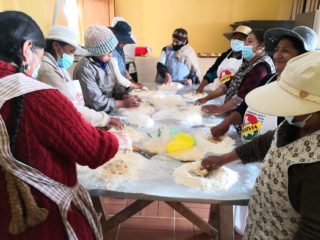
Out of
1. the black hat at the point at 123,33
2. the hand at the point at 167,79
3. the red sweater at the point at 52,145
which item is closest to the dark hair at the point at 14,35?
the red sweater at the point at 52,145

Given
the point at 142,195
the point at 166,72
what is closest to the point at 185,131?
the point at 142,195

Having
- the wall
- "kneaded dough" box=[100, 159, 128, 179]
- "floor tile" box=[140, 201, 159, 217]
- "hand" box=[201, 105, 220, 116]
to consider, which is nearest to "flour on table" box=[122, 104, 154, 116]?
"hand" box=[201, 105, 220, 116]

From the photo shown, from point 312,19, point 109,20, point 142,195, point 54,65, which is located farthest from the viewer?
point 109,20

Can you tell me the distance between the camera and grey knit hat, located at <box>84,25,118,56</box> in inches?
73.5

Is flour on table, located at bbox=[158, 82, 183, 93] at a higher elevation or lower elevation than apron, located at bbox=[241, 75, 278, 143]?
lower

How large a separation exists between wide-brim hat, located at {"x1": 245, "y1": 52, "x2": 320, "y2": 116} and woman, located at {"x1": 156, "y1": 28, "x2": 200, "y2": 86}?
2605mm

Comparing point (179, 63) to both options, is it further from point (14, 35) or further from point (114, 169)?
point (14, 35)

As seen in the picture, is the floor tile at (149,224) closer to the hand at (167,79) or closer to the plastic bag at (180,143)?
the plastic bag at (180,143)

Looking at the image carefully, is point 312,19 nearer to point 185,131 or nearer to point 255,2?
point 255,2

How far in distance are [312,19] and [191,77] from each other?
1.57 meters

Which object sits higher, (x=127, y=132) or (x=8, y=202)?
(x=8, y=202)

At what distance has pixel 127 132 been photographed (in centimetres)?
161

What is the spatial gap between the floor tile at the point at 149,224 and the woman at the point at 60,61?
0.84 m

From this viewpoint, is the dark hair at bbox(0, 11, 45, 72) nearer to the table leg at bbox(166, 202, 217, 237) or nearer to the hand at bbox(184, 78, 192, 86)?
the table leg at bbox(166, 202, 217, 237)
